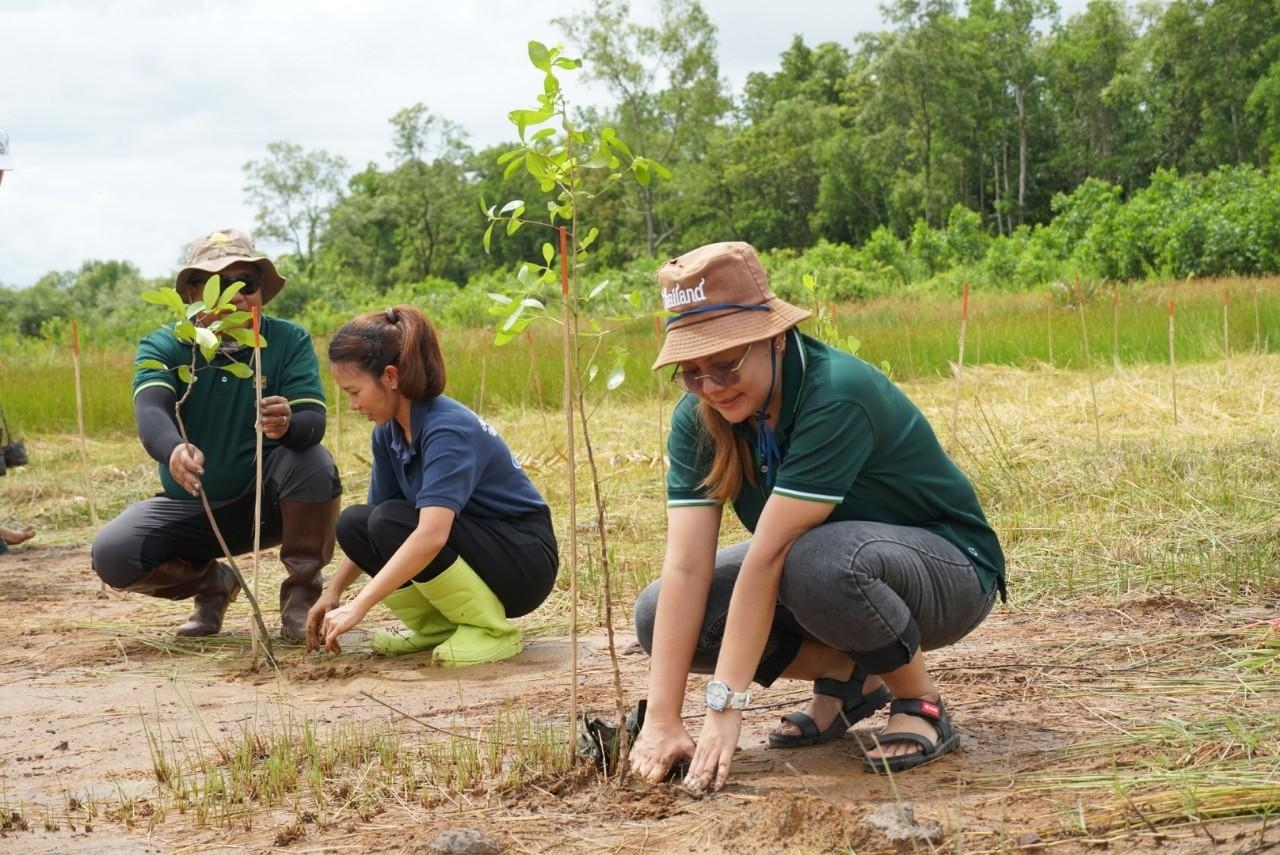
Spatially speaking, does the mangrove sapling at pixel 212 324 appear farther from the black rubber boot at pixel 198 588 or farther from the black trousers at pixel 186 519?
the black rubber boot at pixel 198 588

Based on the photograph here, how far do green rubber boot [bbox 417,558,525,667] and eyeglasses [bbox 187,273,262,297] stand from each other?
1.12 metres

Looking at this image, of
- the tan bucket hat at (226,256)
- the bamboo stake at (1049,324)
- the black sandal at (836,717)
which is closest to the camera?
the black sandal at (836,717)

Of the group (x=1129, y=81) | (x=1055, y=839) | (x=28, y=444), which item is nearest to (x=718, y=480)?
(x=1055, y=839)

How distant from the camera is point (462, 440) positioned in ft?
11.7

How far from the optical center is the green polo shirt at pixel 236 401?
4082 millimetres

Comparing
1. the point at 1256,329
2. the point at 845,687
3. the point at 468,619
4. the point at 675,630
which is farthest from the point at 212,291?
the point at 1256,329

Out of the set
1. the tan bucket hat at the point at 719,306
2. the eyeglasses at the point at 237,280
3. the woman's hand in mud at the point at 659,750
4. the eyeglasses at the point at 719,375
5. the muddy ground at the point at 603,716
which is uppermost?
the eyeglasses at the point at 237,280

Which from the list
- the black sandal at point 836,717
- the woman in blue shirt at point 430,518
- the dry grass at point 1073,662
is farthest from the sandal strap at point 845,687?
the woman in blue shirt at point 430,518

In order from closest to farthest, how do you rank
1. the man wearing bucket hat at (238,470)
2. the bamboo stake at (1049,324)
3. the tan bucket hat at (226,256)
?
1. the tan bucket hat at (226,256)
2. the man wearing bucket hat at (238,470)
3. the bamboo stake at (1049,324)

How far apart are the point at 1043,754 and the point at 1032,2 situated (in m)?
57.3

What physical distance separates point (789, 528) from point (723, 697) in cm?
34

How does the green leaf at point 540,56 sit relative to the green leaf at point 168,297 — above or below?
above

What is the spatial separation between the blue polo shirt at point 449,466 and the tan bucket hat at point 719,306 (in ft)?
4.26

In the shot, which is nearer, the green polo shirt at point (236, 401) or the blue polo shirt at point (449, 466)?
the blue polo shirt at point (449, 466)
